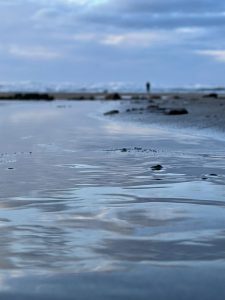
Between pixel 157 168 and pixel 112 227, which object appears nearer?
pixel 112 227

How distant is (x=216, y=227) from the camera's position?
4512 millimetres

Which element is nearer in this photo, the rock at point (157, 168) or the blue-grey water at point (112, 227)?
the blue-grey water at point (112, 227)

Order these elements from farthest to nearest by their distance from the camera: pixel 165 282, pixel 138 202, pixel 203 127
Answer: pixel 203 127, pixel 138 202, pixel 165 282

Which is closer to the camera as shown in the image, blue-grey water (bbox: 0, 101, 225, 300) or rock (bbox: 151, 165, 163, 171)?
blue-grey water (bbox: 0, 101, 225, 300)

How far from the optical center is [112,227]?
4562 mm

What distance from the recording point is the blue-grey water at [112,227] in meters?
3.30

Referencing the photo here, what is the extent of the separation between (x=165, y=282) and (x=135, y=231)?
1.12 meters

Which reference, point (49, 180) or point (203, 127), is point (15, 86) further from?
point (49, 180)

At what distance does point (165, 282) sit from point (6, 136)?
1024 centimetres

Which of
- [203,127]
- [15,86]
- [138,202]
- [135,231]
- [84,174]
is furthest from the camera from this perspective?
[15,86]

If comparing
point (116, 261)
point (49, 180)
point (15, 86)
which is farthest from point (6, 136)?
point (15, 86)

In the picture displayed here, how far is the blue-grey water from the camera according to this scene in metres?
3.30

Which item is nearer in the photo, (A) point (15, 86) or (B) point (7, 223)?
(B) point (7, 223)

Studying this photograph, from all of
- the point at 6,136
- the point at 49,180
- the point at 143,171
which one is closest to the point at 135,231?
the point at 49,180
